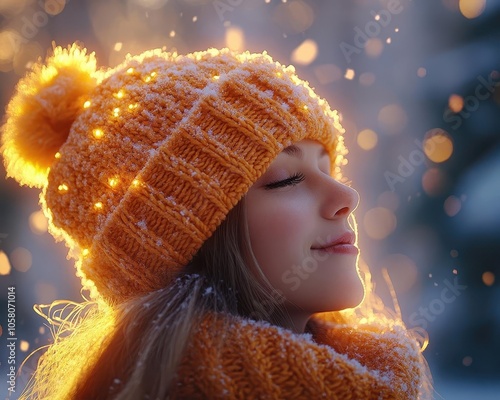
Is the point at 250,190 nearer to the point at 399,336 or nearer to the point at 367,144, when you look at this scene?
the point at 399,336

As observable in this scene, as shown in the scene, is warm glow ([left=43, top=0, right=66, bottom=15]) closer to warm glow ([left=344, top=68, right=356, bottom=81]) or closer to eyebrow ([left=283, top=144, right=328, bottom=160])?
warm glow ([left=344, top=68, right=356, bottom=81])

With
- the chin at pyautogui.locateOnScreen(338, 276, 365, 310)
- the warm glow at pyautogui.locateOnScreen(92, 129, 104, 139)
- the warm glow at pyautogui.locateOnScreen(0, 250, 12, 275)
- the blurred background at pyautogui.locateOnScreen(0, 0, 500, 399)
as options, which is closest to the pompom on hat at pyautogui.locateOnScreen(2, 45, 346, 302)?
the warm glow at pyautogui.locateOnScreen(92, 129, 104, 139)

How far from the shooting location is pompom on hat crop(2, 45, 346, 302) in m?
0.77

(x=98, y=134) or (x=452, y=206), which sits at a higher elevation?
(x=98, y=134)

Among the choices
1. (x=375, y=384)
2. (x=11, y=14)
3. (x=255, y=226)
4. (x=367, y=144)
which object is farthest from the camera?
(x=367, y=144)

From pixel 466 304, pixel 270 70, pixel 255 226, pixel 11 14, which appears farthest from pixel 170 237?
pixel 466 304

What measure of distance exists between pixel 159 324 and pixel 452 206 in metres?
2.13

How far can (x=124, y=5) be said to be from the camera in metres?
2.40

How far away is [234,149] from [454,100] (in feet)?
6.80

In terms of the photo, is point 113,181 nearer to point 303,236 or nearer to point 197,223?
point 197,223

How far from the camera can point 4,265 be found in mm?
2215

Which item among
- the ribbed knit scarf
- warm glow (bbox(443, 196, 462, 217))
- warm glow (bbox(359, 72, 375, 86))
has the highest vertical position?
warm glow (bbox(359, 72, 375, 86))

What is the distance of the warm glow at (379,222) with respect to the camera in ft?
8.18

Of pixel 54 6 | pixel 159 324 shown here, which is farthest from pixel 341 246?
pixel 54 6
